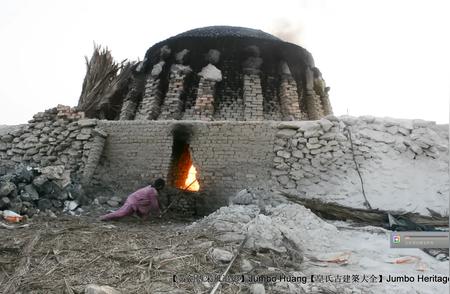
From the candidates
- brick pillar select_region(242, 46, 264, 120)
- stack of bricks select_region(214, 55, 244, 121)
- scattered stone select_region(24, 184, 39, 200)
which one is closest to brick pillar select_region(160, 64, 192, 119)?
stack of bricks select_region(214, 55, 244, 121)

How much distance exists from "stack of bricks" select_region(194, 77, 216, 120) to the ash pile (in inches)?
156

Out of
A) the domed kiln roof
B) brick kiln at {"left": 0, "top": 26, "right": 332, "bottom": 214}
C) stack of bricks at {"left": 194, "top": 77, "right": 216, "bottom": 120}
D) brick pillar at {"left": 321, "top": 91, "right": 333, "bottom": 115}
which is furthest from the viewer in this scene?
brick pillar at {"left": 321, "top": 91, "right": 333, "bottom": 115}

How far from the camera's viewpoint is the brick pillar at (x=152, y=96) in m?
10.8

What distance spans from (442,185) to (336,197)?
1.71 meters

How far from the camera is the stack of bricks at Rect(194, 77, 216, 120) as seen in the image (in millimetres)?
10211

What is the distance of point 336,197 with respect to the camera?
6.46 m

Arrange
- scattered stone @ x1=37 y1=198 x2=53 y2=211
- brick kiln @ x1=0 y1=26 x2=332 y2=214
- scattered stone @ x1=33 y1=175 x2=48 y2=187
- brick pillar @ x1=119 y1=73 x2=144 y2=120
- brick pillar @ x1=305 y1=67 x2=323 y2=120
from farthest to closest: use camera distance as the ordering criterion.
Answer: brick pillar @ x1=305 y1=67 x2=323 y2=120, brick pillar @ x1=119 y1=73 x2=144 y2=120, brick kiln @ x1=0 y1=26 x2=332 y2=214, scattered stone @ x1=33 y1=175 x2=48 y2=187, scattered stone @ x1=37 y1=198 x2=53 y2=211

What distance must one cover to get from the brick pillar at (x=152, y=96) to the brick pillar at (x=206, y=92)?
1.27 meters

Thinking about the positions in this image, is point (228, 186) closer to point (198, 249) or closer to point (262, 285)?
point (198, 249)

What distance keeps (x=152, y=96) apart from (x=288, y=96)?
155 inches

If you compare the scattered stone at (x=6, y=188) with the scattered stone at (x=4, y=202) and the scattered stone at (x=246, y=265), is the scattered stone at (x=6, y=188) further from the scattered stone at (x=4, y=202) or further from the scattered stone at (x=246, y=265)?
the scattered stone at (x=246, y=265)

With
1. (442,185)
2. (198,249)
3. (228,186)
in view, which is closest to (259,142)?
(228,186)

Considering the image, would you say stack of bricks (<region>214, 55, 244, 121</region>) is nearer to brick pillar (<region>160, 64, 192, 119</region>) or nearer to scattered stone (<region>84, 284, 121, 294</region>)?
brick pillar (<region>160, 64, 192, 119</region>)

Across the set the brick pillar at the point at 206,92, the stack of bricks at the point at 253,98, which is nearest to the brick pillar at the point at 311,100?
the stack of bricks at the point at 253,98
